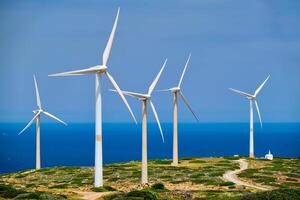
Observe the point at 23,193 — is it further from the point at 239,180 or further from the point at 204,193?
the point at 239,180

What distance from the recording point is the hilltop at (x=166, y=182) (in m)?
53.4

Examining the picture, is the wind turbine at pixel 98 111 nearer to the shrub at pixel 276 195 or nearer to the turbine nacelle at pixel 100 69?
the turbine nacelle at pixel 100 69

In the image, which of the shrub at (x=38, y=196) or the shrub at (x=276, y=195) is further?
the shrub at (x=38, y=196)

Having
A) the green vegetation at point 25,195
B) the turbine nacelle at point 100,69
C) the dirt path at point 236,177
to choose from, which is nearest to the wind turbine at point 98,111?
the turbine nacelle at point 100,69

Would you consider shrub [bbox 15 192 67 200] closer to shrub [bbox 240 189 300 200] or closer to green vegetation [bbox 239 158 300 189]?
shrub [bbox 240 189 300 200]

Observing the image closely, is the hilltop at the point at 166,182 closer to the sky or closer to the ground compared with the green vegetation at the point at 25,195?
closer to the ground

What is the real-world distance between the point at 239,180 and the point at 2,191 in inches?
1313

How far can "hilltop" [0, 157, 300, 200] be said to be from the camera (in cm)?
5342

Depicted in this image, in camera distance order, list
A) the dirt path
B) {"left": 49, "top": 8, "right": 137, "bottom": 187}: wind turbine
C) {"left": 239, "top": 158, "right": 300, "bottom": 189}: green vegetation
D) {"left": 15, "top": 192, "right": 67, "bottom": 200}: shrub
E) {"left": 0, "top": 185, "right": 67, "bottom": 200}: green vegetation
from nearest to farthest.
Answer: {"left": 15, "top": 192, "right": 67, "bottom": 200}: shrub → {"left": 0, "top": 185, "right": 67, "bottom": 200}: green vegetation → {"left": 49, "top": 8, "right": 137, "bottom": 187}: wind turbine → the dirt path → {"left": 239, "top": 158, "right": 300, "bottom": 189}: green vegetation

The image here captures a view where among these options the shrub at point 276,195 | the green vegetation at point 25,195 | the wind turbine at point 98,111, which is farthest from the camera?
the wind turbine at point 98,111

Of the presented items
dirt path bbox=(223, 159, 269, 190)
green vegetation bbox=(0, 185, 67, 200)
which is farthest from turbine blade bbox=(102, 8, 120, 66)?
dirt path bbox=(223, 159, 269, 190)

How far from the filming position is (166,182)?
243 feet

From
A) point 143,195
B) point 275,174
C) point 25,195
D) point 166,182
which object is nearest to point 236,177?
point 275,174

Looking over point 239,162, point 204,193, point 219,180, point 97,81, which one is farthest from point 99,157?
point 239,162
